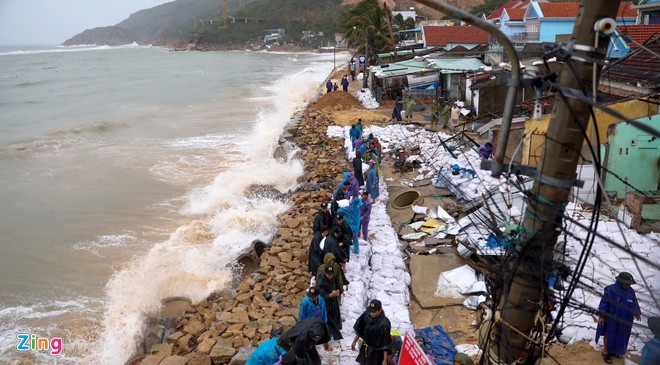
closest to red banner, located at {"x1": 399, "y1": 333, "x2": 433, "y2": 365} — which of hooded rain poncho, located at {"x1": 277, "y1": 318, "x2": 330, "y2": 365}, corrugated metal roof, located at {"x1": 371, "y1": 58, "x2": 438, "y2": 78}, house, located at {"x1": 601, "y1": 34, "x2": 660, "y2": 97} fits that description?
hooded rain poncho, located at {"x1": 277, "y1": 318, "x2": 330, "y2": 365}

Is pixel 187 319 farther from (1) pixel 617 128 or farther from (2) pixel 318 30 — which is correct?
(2) pixel 318 30

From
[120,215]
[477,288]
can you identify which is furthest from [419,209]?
[120,215]

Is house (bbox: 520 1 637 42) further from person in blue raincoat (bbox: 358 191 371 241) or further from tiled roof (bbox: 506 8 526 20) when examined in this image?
person in blue raincoat (bbox: 358 191 371 241)

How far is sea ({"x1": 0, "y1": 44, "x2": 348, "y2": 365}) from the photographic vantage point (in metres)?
8.00

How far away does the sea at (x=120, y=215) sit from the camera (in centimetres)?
800

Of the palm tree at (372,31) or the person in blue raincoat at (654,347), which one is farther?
the palm tree at (372,31)

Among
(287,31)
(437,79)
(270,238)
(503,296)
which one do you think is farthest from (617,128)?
(287,31)

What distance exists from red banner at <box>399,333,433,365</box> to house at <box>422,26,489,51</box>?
27.7 m

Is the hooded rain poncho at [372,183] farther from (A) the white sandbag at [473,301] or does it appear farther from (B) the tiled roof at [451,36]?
(B) the tiled roof at [451,36]

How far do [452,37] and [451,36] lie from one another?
0.14 metres

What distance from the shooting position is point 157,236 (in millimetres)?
10969

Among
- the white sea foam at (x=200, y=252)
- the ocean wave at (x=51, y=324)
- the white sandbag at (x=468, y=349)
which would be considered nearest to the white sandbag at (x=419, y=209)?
the white sea foam at (x=200, y=252)

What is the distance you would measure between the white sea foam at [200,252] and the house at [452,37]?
59.0 feet

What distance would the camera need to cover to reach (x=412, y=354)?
12.8ft
